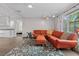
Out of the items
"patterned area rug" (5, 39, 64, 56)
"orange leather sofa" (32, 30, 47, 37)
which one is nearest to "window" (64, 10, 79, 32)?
"orange leather sofa" (32, 30, 47, 37)

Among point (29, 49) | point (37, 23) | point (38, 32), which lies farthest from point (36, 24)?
point (29, 49)

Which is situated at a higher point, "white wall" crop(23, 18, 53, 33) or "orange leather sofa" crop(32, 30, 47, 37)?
"white wall" crop(23, 18, 53, 33)

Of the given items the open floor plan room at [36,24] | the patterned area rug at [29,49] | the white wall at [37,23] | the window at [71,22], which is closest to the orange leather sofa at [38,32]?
the open floor plan room at [36,24]

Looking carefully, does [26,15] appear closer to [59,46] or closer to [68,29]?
[68,29]

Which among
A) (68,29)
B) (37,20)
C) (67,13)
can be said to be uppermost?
(67,13)

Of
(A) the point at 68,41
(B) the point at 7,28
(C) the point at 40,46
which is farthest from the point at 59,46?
(B) the point at 7,28

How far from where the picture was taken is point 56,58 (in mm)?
2168

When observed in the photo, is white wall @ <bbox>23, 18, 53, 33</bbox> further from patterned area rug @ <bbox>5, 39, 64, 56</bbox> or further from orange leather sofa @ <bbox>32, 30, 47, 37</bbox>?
patterned area rug @ <bbox>5, 39, 64, 56</bbox>

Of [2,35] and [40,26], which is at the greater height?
[40,26]

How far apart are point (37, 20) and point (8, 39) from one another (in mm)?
858

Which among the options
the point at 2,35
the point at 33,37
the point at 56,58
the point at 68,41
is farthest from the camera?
the point at 68,41

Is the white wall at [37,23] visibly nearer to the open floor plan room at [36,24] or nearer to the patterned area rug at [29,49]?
the open floor plan room at [36,24]

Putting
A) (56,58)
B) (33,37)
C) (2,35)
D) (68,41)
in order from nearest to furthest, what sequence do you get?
(56,58) → (2,35) → (33,37) → (68,41)

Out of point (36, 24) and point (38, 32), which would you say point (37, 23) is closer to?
point (36, 24)
